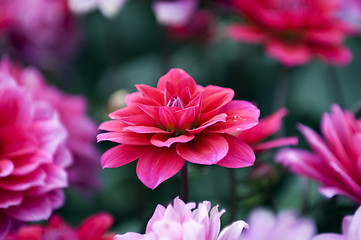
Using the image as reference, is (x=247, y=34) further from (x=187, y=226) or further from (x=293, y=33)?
(x=187, y=226)

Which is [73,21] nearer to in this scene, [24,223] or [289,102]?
[289,102]

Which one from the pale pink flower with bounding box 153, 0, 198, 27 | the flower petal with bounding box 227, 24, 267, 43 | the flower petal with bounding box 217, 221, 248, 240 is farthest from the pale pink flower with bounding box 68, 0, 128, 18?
the flower petal with bounding box 217, 221, 248, 240

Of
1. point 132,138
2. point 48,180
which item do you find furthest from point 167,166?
point 48,180

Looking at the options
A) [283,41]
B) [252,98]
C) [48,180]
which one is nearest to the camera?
[48,180]

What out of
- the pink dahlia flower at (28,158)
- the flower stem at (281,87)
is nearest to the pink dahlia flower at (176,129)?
the pink dahlia flower at (28,158)

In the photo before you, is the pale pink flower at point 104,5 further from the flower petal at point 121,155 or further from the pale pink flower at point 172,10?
the flower petal at point 121,155
